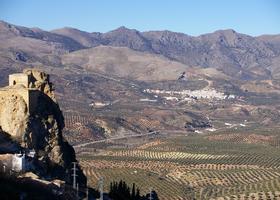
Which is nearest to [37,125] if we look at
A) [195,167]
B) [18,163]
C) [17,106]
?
[17,106]

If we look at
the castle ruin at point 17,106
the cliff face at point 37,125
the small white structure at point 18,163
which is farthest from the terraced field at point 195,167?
the small white structure at point 18,163

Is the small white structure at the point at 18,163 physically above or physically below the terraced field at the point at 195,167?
above

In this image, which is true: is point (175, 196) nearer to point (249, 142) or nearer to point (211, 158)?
point (211, 158)

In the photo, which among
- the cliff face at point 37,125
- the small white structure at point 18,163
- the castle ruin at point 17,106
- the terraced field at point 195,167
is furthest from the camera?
the terraced field at point 195,167

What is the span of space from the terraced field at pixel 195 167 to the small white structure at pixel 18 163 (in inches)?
1533

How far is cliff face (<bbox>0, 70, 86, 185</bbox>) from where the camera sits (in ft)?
181

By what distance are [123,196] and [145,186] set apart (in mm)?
39179

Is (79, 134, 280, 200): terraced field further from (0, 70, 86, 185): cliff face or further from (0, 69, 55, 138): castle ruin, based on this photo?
(0, 69, 55, 138): castle ruin

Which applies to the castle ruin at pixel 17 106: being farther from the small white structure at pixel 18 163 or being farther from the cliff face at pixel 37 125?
the small white structure at pixel 18 163

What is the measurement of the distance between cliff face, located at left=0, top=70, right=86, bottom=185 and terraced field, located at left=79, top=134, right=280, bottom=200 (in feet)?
96.8

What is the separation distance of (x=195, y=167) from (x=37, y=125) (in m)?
63.0

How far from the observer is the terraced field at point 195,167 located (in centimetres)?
9338

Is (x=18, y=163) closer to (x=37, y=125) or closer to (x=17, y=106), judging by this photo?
(x=37, y=125)

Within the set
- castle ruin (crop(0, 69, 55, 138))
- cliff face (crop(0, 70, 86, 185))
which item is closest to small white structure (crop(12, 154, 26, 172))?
cliff face (crop(0, 70, 86, 185))
